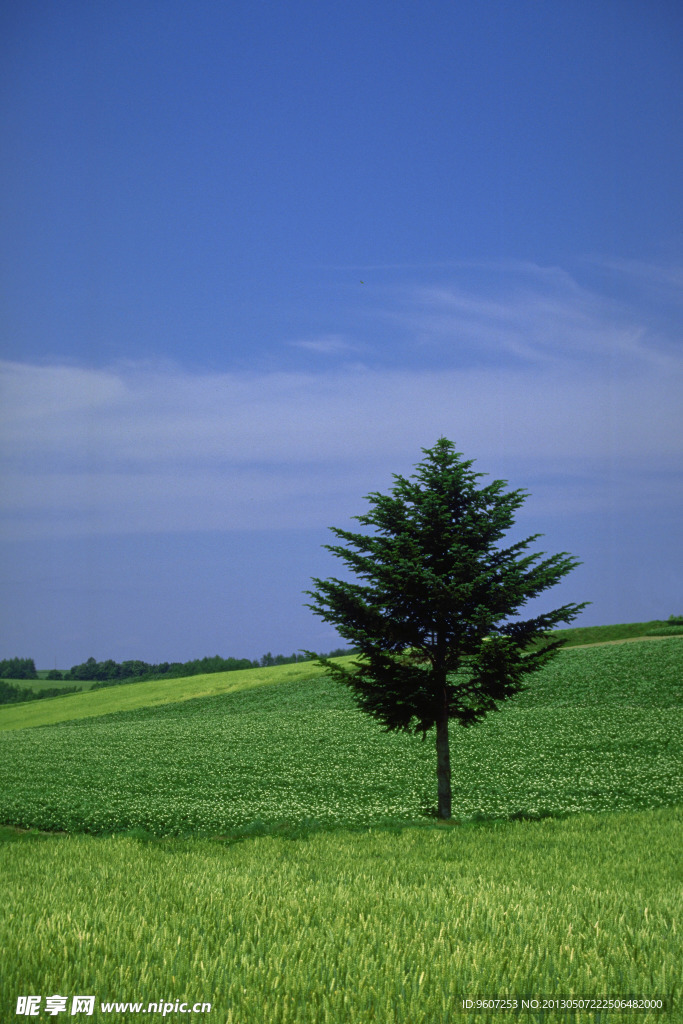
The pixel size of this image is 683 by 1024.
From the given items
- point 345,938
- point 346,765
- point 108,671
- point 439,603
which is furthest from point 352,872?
point 108,671

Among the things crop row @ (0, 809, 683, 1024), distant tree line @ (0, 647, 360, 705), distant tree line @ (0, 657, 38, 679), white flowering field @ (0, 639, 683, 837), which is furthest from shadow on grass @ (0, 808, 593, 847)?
distant tree line @ (0, 657, 38, 679)

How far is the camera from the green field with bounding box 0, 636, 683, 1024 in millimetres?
4918

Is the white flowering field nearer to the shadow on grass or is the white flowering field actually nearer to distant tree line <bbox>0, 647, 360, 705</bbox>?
the shadow on grass

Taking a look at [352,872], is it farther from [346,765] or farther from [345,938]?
[346,765]

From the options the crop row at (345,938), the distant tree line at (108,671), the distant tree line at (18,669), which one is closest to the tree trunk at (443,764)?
the crop row at (345,938)

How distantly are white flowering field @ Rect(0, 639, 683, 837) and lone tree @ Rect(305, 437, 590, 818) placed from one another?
4.21 metres

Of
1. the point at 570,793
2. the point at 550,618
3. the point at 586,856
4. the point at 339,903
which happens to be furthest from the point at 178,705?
the point at 339,903

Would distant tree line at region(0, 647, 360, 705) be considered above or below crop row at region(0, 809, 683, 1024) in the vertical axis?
below

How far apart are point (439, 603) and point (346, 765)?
55.3 feet

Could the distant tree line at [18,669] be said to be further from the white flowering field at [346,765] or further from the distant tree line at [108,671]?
the white flowering field at [346,765]

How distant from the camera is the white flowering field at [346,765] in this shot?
2564cm

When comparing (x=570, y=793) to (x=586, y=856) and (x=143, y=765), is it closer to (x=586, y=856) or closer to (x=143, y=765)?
(x=586, y=856)

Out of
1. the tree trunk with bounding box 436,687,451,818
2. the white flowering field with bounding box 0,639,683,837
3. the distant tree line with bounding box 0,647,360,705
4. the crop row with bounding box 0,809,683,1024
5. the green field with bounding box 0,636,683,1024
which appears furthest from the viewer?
the distant tree line with bounding box 0,647,360,705

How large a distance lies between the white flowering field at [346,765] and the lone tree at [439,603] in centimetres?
421
